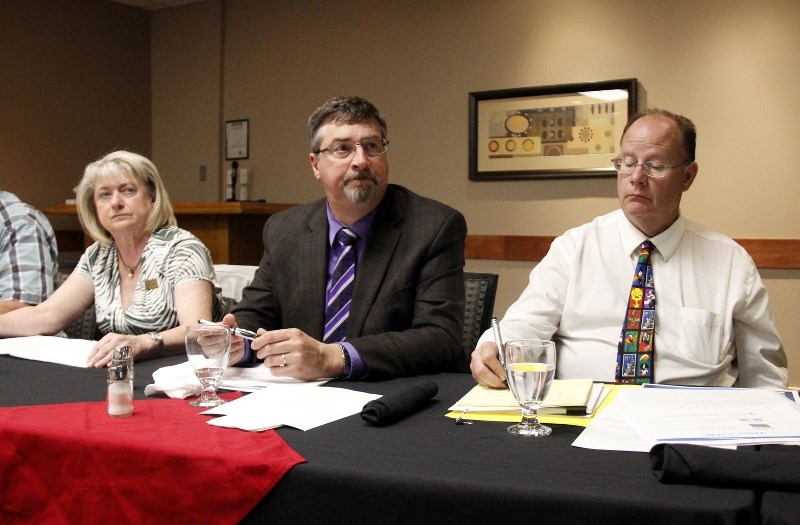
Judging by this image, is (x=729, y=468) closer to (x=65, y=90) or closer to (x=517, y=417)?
(x=517, y=417)

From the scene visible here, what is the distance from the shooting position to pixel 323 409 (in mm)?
1366

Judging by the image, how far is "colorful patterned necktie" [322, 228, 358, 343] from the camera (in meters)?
2.11

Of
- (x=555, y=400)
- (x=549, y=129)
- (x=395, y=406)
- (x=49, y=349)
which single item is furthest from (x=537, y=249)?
(x=395, y=406)

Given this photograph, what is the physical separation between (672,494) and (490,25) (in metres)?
4.41

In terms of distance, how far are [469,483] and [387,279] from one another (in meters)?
1.09

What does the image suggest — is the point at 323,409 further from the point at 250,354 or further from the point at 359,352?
the point at 250,354

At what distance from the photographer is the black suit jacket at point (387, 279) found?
1996mm

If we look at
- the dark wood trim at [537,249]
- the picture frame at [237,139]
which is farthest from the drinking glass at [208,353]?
the picture frame at [237,139]

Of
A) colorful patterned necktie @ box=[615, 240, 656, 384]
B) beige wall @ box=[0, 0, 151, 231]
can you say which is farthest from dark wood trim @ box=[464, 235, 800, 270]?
beige wall @ box=[0, 0, 151, 231]

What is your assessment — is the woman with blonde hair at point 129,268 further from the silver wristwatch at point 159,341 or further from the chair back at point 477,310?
the chair back at point 477,310

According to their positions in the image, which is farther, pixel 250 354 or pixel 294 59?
pixel 294 59

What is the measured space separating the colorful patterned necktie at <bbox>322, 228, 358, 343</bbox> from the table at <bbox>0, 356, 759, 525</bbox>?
2.65ft

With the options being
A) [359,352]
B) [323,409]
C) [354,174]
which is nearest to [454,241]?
[354,174]

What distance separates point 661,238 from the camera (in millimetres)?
2059
